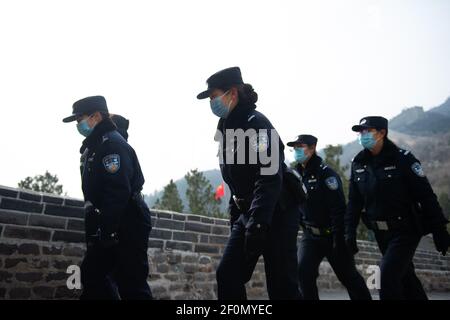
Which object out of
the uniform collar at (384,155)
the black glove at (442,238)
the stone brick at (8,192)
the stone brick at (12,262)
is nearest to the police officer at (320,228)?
the uniform collar at (384,155)

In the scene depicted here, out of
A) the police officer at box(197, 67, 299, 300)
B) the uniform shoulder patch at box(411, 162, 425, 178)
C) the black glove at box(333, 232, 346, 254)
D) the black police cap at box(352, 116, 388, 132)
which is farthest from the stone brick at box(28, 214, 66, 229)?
the uniform shoulder patch at box(411, 162, 425, 178)

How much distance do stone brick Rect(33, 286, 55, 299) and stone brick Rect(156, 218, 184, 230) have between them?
5.16 feet

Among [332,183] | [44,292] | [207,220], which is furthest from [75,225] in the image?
[332,183]

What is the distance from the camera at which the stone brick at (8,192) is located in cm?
404

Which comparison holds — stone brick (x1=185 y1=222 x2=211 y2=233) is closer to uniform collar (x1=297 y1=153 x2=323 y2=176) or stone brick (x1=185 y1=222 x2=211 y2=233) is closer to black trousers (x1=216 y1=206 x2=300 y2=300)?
uniform collar (x1=297 y1=153 x2=323 y2=176)

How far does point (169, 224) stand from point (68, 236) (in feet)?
4.89

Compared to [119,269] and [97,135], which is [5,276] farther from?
[97,135]

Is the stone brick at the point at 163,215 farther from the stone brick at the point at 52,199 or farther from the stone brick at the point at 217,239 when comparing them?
the stone brick at the point at 52,199

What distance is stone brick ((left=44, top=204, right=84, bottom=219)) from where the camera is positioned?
14.4 ft

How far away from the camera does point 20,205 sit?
4.16 metres
